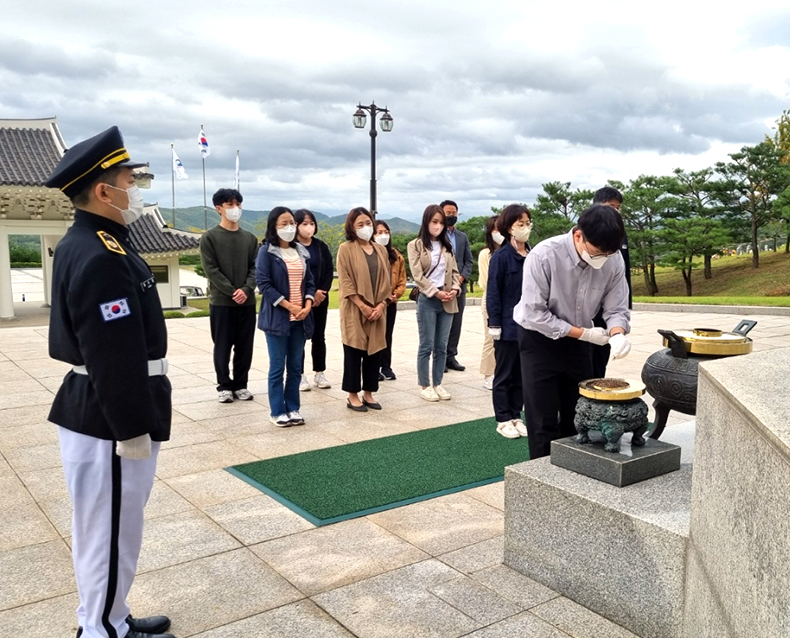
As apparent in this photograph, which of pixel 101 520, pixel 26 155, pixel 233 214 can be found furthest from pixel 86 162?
pixel 26 155

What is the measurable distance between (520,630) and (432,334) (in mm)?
4104

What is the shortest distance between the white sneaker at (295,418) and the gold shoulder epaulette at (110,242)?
3603 mm

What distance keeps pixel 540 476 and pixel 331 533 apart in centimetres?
117

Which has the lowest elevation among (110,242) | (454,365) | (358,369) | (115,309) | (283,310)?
(454,365)

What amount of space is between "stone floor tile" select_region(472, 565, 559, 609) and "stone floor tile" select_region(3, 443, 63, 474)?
9.93 ft

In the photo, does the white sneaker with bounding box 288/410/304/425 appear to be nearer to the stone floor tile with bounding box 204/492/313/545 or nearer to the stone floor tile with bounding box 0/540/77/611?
the stone floor tile with bounding box 204/492/313/545

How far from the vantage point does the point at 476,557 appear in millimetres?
3381

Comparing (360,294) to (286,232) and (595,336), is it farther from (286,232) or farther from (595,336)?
(595,336)

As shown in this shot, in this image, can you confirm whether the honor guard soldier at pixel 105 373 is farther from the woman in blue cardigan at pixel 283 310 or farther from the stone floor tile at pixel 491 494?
the woman in blue cardigan at pixel 283 310

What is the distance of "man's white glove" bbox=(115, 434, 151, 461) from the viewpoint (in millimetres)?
2330

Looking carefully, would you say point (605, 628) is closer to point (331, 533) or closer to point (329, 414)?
point (331, 533)

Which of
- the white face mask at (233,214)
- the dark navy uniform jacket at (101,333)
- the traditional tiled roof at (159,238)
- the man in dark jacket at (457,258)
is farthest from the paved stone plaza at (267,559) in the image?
the traditional tiled roof at (159,238)

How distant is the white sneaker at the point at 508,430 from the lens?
5477 mm

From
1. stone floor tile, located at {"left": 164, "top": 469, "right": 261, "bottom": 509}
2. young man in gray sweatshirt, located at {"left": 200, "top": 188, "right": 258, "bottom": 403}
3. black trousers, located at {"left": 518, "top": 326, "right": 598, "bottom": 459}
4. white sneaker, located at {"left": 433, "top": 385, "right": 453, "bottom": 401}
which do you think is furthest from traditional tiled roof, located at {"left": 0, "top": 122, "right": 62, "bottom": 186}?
black trousers, located at {"left": 518, "top": 326, "right": 598, "bottom": 459}
